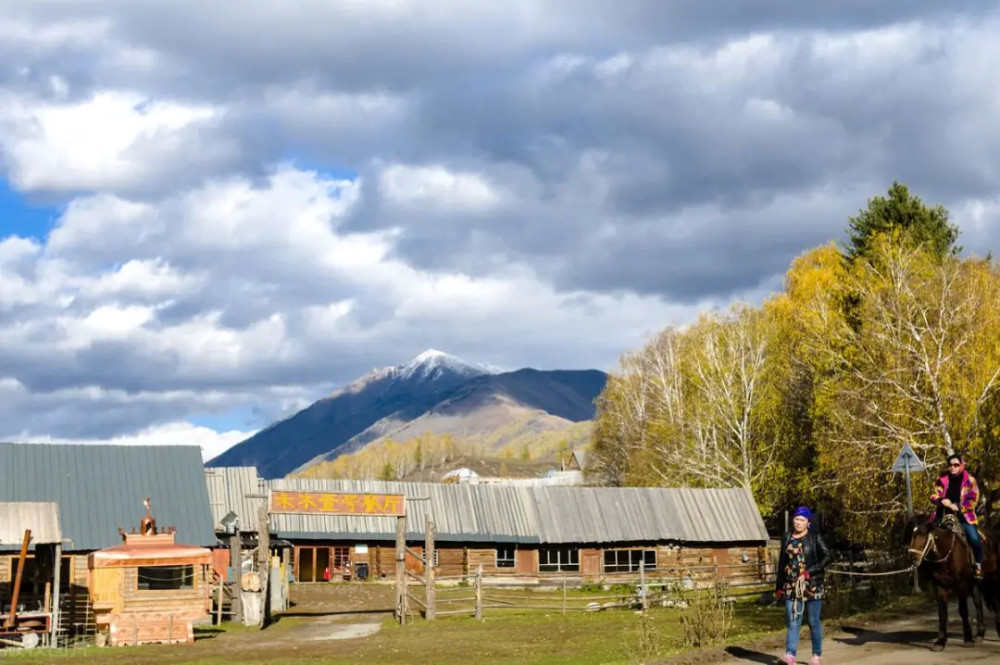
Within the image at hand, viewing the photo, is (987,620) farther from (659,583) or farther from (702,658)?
(659,583)

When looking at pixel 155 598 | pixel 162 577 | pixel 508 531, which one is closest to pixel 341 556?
pixel 508 531

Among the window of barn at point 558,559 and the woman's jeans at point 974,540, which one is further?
the window of barn at point 558,559

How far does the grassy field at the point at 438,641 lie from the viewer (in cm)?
2197

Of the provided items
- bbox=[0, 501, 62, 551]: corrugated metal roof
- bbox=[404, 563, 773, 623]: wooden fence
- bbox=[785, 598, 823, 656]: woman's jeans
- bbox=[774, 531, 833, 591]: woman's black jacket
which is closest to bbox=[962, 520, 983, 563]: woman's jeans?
bbox=[774, 531, 833, 591]: woman's black jacket

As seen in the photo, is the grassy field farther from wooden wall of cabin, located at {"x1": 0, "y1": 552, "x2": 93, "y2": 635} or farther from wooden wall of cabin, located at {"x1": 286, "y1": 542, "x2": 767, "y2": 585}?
wooden wall of cabin, located at {"x1": 286, "y1": 542, "x2": 767, "y2": 585}

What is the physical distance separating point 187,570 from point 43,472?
47.3 feet

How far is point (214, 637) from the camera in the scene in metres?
29.9

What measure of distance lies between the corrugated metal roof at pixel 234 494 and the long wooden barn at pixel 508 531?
4 cm

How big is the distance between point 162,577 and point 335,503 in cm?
554

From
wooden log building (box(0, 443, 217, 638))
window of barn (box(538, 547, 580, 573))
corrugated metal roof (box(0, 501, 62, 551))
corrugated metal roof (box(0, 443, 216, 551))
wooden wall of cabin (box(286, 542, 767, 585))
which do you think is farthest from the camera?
window of barn (box(538, 547, 580, 573))

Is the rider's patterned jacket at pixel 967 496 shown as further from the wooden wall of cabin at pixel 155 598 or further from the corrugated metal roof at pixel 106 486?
the corrugated metal roof at pixel 106 486

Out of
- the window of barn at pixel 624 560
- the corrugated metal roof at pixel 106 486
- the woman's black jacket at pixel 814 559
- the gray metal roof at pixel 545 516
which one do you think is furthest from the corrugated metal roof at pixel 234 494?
the woman's black jacket at pixel 814 559

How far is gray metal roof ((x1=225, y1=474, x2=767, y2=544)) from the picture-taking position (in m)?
50.2

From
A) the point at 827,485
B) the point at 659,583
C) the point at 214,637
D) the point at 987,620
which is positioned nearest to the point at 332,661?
the point at 214,637
